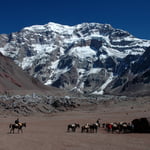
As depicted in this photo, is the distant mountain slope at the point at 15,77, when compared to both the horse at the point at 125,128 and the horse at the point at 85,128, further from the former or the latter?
the horse at the point at 125,128

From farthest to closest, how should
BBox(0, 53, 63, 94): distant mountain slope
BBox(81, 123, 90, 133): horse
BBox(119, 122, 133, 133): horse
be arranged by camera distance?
BBox(0, 53, 63, 94): distant mountain slope < BBox(81, 123, 90, 133): horse < BBox(119, 122, 133, 133): horse

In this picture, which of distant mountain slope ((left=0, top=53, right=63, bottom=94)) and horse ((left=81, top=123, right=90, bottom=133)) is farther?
distant mountain slope ((left=0, top=53, right=63, bottom=94))

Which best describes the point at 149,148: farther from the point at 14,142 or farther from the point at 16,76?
the point at 16,76

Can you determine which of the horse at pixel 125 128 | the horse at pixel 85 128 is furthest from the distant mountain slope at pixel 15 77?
the horse at pixel 125 128

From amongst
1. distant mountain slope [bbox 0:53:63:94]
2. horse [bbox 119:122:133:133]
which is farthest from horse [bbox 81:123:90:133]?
distant mountain slope [bbox 0:53:63:94]

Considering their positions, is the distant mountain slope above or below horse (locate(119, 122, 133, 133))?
above

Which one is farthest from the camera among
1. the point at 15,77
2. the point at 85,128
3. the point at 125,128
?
the point at 15,77

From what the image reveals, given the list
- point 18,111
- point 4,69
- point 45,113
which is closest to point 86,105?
point 45,113

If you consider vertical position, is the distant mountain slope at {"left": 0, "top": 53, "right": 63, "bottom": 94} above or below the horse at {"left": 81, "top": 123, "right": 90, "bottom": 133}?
above

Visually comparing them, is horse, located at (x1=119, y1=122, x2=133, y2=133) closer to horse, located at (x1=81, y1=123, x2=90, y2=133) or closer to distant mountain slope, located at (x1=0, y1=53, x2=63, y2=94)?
horse, located at (x1=81, y1=123, x2=90, y2=133)

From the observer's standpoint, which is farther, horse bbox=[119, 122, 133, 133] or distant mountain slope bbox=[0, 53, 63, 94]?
distant mountain slope bbox=[0, 53, 63, 94]

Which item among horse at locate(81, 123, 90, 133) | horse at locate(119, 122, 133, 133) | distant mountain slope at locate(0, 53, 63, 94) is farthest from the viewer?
distant mountain slope at locate(0, 53, 63, 94)

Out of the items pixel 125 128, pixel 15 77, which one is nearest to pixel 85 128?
pixel 125 128

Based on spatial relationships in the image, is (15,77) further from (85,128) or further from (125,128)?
(125,128)
